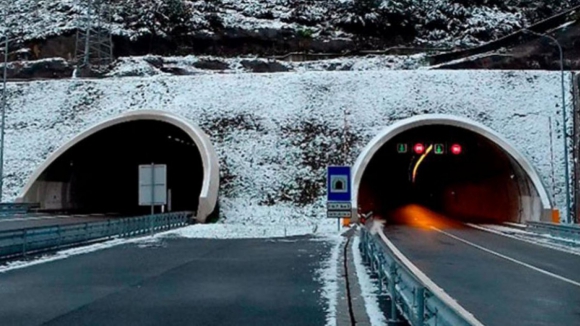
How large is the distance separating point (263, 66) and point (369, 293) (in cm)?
4510

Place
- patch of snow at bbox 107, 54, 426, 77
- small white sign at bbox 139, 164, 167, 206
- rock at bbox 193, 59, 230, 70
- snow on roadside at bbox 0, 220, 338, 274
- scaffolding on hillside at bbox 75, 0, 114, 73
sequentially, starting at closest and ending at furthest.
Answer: snow on roadside at bbox 0, 220, 338, 274, small white sign at bbox 139, 164, 167, 206, patch of snow at bbox 107, 54, 426, 77, rock at bbox 193, 59, 230, 70, scaffolding on hillside at bbox 75, 0, 114, 73

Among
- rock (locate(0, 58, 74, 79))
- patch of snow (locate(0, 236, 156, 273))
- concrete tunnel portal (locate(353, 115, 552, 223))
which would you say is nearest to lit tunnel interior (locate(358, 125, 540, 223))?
concrete tunnel portal (locate(353, 115, 552, 223))

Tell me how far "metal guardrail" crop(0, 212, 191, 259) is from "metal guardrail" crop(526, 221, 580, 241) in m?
16.5

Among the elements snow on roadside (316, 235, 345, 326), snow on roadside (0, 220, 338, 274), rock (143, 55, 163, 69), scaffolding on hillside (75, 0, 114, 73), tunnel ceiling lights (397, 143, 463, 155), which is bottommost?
snow on roadside (316, 235, 345, 326)

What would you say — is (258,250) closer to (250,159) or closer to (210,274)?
(210,274)

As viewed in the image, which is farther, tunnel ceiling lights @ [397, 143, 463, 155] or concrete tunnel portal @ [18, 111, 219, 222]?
tunnel ceiling lights @ [397, 143, 463, 155]

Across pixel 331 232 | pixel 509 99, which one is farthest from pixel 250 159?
pixel 509 99

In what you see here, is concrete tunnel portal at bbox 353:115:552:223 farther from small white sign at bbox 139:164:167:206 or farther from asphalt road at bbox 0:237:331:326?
asphalt road at bbox 0:237:331:326

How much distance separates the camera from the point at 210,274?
50.2 feet

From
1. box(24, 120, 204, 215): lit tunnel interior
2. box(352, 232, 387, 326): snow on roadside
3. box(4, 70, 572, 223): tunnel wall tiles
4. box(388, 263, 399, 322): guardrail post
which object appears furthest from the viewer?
box(24, 120, 204, 215): lit tunnel interior

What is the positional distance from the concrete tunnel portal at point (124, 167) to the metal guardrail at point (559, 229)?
53.6 ft

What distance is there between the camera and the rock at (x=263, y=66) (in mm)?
55219

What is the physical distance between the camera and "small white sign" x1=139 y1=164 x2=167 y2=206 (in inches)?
1098

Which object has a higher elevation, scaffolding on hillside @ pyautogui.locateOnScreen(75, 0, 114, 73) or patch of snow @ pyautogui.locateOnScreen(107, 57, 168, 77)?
scaffolding on hillside @ pyautogui.locateOnScreen(75, 0, 114, 73)
